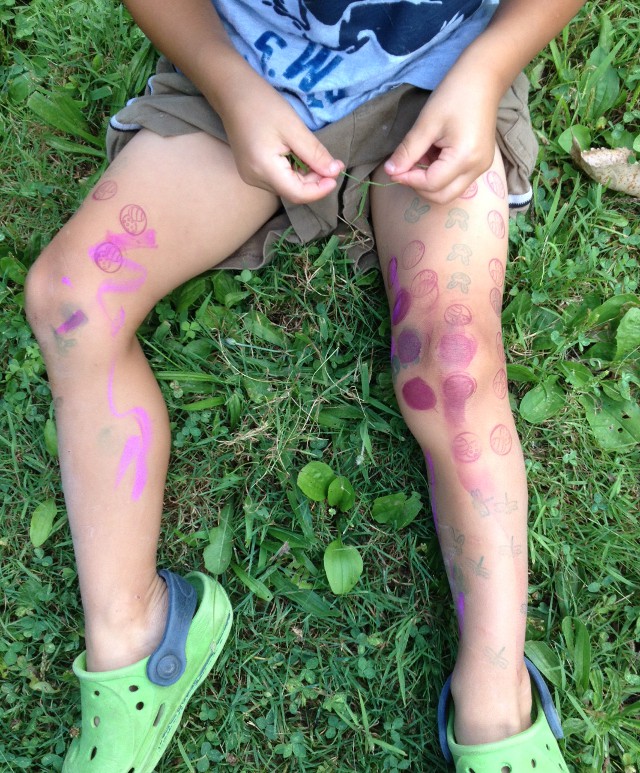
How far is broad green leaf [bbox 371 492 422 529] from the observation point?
166cm

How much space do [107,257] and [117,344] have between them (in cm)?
18

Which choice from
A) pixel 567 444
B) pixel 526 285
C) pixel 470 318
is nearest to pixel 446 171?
pixel 470 318

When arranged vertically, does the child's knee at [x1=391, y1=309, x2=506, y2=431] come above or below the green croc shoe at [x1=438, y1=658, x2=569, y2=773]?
above

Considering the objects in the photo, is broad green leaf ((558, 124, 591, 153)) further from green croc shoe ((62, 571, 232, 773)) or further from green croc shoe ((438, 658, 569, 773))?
green croc shoe ((62, 571, 232, 773))

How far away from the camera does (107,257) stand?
148 centimetres

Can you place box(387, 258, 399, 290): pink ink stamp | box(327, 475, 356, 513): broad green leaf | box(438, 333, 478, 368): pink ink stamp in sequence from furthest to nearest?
box(327, 475, 356, 513): broad green leaf, box(387, 258, 399, 290): pink ink stamp, box(438, 333, 478, 368): pink ink stamp

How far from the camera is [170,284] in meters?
1.60

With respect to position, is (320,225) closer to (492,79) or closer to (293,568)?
(492,79)

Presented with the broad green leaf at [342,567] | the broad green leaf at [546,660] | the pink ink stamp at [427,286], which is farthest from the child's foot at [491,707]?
the pink ink stamp at [427,286]

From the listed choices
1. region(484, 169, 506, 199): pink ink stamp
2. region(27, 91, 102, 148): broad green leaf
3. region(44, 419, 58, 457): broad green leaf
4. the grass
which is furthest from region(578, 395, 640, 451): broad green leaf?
region(27, 91, 102, 148): broad green leaf

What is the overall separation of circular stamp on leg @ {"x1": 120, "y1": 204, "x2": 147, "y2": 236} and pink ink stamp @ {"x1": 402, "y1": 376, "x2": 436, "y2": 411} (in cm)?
65

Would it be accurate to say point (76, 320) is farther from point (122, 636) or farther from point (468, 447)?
point (468, 447)

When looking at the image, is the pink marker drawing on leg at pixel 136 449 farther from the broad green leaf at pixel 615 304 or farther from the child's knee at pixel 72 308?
the broad green leaf at pixel 615 304

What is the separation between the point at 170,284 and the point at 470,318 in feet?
2.16
